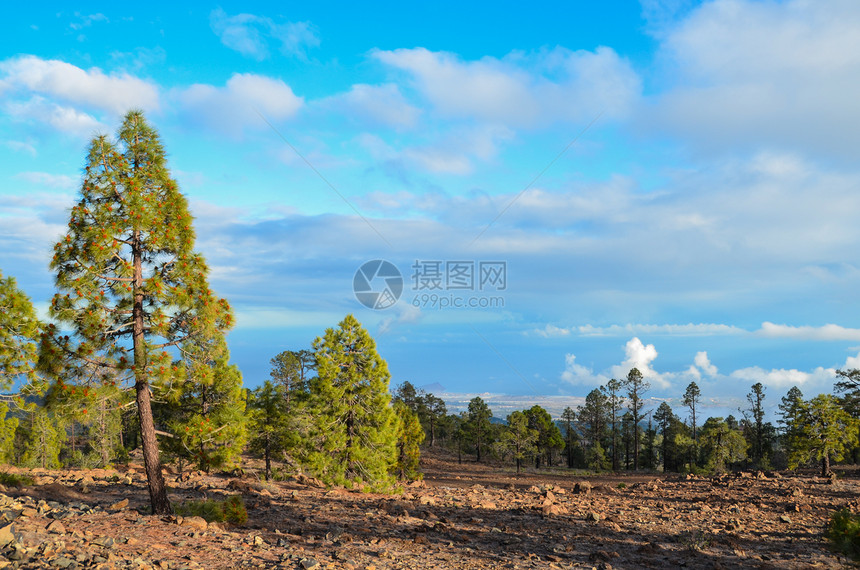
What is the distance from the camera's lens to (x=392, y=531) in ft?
51.4

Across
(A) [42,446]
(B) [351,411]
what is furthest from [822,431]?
(A) [42,446]

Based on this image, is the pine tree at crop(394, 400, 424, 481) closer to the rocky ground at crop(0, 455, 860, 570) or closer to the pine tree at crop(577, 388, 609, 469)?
the rocky ground at crop(0, 455, 860, 570)

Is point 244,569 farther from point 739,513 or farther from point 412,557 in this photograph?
point 739,513

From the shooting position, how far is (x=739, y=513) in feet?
74.2

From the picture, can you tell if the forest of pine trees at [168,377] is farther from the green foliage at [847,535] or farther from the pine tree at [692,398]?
the green foliage at [847,535]

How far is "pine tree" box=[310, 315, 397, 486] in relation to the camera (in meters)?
26.6

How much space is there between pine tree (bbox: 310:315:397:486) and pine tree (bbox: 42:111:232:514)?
12.0 m

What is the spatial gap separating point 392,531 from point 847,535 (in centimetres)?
1258

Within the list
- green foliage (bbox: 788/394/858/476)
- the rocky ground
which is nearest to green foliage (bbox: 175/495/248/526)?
the rocky ground

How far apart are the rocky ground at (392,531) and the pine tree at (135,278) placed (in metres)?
3.27

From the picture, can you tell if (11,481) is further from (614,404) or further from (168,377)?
(614,404)

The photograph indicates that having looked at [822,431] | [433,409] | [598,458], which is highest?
[822,431]

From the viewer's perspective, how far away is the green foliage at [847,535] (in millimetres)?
12836

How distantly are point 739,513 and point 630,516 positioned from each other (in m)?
5.71
